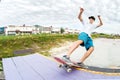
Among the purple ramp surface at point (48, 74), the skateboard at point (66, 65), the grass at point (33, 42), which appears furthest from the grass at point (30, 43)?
the skateboard at point (66, 65)

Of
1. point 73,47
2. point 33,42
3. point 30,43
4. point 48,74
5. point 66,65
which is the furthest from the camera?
point 33,42

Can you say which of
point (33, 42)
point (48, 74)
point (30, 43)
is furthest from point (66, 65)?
point (33, 42)

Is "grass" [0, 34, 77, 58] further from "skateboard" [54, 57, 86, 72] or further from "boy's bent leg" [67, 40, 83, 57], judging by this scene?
"skateboard" [54, 57, 86, 72]

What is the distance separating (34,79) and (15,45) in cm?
2638

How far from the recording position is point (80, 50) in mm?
28641

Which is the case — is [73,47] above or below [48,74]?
above

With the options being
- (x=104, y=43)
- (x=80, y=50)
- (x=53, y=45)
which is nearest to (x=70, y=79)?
(x=80, y=50)

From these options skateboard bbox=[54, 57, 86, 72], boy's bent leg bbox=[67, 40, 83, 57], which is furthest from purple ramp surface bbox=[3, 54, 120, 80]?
boy's bent leg bbox=[67, 40, 83, 57]

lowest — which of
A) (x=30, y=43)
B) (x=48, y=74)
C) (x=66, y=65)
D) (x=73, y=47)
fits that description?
(x=30, y=43)

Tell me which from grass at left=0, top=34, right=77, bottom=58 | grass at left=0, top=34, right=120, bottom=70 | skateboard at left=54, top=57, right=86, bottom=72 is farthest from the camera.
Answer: grass at left=0, top=34, right=77, bottom=58

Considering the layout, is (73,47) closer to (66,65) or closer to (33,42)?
(66,65)

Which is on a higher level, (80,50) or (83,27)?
(83,27)

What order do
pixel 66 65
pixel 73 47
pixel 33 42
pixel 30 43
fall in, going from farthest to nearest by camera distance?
1. pixel 33 42
2. pixel 30 43
3. pixel 73 47
4. pixel 66 65

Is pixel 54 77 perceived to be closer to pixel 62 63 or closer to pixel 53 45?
pixel 62 63
